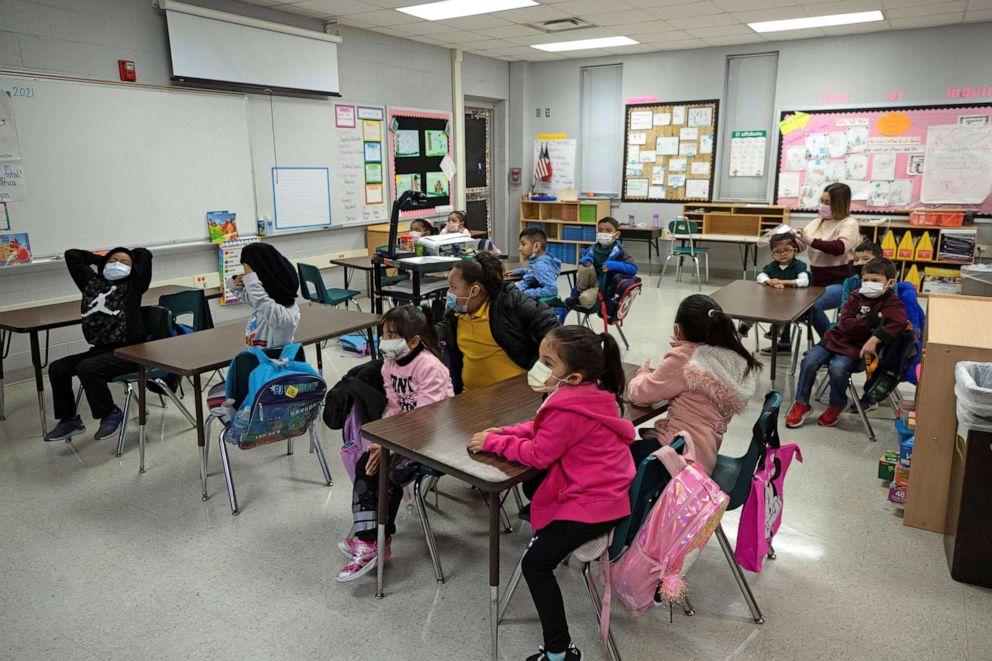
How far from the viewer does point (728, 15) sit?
6.88 m

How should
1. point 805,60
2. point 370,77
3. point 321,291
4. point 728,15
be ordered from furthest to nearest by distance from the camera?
point 805,60
point 370,77
point 728,15
point 321,291

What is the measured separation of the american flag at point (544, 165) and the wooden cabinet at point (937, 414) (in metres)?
7.56

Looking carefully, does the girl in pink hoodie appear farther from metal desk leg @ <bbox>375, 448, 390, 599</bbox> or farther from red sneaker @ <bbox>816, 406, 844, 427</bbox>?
red sneaker @ <bbox>816, 406, 844, 427</bbox>

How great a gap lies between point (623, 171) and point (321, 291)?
5562mm

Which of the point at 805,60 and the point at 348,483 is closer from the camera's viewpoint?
the point at 348,483

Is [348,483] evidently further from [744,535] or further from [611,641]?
[744,535]

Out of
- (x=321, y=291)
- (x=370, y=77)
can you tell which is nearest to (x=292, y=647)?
(x=321, y=291)

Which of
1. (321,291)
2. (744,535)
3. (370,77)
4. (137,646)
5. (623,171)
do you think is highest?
(370,77)

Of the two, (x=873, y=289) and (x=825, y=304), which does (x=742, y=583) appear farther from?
(x=825, y=304)

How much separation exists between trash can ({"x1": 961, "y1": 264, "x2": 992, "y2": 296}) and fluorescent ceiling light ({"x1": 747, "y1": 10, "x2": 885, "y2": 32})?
8.77 feet

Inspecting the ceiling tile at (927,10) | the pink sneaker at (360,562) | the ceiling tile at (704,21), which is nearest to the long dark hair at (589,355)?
the pink sneaker at (360,562)

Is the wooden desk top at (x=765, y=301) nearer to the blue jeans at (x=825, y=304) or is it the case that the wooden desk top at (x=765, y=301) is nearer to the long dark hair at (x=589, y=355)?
the blue jeans at (x=825, y=304)

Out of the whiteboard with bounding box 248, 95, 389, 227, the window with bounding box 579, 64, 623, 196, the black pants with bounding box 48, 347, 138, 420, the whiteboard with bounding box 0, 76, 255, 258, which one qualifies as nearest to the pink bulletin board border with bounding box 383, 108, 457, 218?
the whiteboard with bounding box 248, 95, 389, 227

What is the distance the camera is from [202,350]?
10.8 feet
